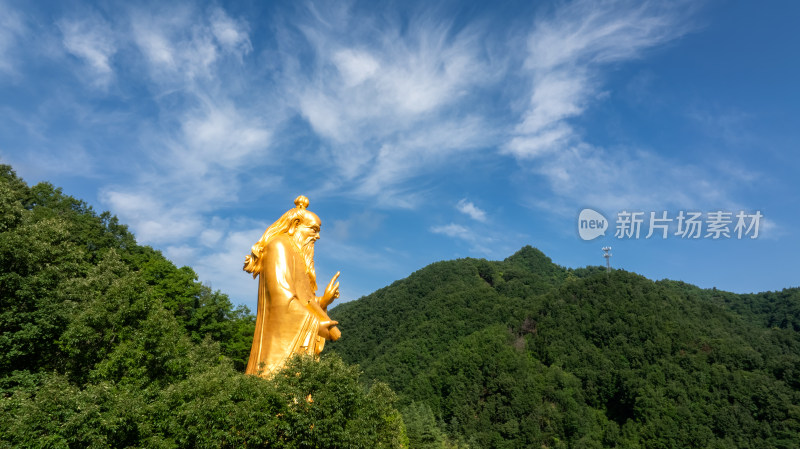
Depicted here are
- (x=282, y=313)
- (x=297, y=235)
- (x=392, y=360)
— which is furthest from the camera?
(x=392, y=360)

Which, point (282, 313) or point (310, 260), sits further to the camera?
point (310, 260)

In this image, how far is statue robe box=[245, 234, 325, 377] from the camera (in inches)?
456

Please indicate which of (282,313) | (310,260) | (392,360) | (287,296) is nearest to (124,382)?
(282,313)

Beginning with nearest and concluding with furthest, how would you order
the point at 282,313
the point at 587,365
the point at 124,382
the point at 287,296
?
the point at 124,382
the point at 282,313
the point at 287,296
the point at 587,365

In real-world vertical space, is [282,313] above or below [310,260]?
below

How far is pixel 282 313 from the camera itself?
38.9 feet

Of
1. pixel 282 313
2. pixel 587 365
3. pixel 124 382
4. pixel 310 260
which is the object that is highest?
pixel 587 365

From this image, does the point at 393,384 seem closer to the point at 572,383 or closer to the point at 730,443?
the point at 572,383

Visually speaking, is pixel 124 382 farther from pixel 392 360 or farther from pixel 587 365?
pixel 587 365

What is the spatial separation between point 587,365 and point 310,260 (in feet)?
152

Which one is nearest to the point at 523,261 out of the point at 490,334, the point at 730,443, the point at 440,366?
the point at 490,334

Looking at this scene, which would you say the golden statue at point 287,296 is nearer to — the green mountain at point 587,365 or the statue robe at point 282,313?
the statue robe at point 282,313

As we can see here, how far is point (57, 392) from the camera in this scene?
9523mm

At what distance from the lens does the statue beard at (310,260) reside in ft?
42.7
